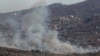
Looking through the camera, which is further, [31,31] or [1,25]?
[1,25]

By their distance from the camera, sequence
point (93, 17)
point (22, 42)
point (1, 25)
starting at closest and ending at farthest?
point (22, 42), point (1, 25), point (93, 17)

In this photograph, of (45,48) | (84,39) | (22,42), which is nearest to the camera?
(45,48)

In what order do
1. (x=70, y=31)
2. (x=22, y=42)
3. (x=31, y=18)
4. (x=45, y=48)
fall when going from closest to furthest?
1. (x=45, y=48)
2. (x=22, y=42)
3. (x=31, y=18)
4. (x=70, y=31)

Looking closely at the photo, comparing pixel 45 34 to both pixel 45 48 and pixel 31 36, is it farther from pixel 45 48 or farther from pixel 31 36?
pixel 45 48

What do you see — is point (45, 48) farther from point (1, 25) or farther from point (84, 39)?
point (1, 25)

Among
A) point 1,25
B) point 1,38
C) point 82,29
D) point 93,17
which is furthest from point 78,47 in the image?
point 93,17

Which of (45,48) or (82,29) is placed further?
(82,29)

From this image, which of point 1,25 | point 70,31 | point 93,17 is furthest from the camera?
point 93,17

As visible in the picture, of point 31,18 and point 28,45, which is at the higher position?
point 31,18

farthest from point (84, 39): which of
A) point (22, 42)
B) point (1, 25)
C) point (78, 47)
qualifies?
point (1, 25)
